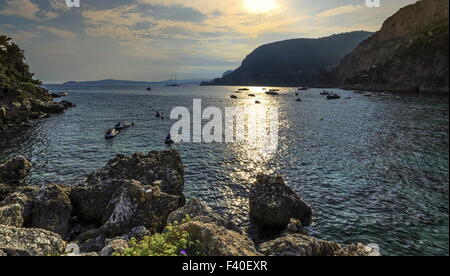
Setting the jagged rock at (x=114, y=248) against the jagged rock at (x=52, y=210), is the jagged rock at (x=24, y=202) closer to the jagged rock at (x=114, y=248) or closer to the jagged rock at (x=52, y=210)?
the jagged rock at (x=52, y=210)

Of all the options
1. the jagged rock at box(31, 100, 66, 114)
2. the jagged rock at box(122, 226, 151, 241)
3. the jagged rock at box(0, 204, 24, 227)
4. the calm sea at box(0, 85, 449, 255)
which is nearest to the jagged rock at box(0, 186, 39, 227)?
the jagged rock at box(0, 204, 24, 227)

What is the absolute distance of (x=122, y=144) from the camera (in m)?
43.0

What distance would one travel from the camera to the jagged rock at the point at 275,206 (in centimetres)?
1755

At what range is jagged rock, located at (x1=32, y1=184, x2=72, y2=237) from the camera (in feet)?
51.2

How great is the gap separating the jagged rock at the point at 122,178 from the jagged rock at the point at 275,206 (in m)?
7.23

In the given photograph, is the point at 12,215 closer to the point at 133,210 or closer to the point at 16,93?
the point at 133,210

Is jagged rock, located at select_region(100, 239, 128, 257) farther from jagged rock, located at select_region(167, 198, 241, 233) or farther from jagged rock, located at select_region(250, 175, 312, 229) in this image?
jagged rock, located at select_region(250, 175, 312, 229)

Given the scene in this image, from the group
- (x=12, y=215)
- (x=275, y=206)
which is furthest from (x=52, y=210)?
(x=275, y=206)

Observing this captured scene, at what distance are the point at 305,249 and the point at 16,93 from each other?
91.2 metres

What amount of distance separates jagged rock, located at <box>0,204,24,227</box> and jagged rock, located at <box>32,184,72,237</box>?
2.66 feet

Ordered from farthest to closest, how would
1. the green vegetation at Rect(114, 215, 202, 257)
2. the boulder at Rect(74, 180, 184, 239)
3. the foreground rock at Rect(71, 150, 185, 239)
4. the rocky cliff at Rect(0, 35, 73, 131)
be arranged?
the rocky cliff at Rect(0, 35, 73, 131), the foreground rock at Rect(71, 150, 185, 239), the boulder at Rect(74, 180, 184, 239), the green vegetation at Rect(114, 215, 202, 257)
